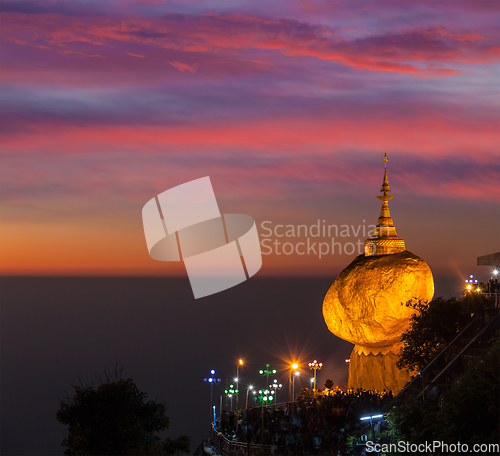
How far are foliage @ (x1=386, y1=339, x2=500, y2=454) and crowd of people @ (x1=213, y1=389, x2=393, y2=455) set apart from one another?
7.33 feet

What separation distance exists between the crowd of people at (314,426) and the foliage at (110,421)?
120 inches

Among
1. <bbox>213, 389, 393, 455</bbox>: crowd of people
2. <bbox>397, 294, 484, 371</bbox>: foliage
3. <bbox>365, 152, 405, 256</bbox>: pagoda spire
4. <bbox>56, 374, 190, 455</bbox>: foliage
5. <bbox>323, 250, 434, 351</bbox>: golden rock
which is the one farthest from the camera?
<bbox>365, 152, 405, 256</bbox>: pagoda spire

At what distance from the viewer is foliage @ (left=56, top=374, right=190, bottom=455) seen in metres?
20.6

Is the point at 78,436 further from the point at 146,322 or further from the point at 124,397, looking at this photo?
the point at 146,322

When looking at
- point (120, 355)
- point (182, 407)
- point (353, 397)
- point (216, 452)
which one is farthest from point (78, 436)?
point (120, 355)

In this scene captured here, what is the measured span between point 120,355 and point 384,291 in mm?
96157

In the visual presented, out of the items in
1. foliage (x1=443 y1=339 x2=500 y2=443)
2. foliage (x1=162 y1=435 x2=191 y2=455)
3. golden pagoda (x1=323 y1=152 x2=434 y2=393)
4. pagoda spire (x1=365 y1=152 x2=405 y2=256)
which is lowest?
foliage (x1=162 y1=435 x2=191 y2=455)

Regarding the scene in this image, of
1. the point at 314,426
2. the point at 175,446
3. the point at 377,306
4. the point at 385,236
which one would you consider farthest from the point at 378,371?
the point at 175,446

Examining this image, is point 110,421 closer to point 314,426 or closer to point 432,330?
point 314,426

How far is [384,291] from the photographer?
98.5 ft

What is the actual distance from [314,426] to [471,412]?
18.7 feet

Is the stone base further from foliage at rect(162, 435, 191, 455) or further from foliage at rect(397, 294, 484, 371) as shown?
foliage at rect(162, 435, 191, 455)

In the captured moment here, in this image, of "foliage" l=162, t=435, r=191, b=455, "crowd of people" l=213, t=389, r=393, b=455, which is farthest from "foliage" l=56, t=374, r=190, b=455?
"crowd of people" l=213, t=389, r=393, b=455

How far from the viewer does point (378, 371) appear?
31031mm
